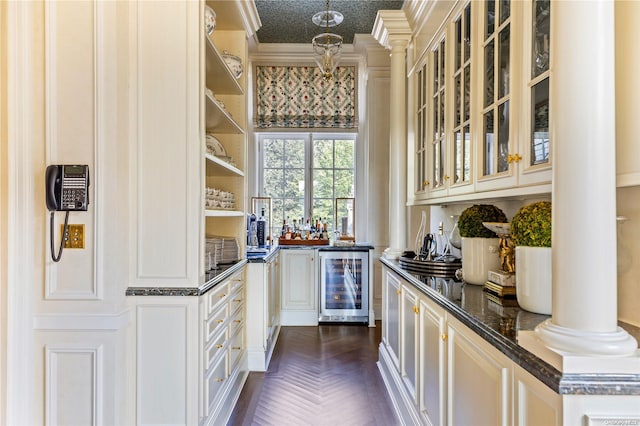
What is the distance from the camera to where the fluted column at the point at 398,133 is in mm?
3180

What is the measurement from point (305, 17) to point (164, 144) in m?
2.91

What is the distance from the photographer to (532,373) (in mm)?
947

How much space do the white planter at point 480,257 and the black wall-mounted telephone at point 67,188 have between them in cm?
173

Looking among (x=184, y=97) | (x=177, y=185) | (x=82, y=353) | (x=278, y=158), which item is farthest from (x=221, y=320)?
(x=278, y=158)

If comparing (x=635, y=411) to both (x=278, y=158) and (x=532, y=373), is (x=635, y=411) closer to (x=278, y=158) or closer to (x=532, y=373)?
(x=532, y=373)

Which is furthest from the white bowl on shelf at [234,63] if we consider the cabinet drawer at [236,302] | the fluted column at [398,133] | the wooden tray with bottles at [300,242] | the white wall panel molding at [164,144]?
the wooden tray with bottles at [300,242]

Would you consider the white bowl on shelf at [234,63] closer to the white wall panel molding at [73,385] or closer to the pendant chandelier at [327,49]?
the pendant chandelier at [327,49]

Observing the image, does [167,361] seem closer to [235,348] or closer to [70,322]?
[70,322]

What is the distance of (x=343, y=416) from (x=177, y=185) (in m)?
1.73

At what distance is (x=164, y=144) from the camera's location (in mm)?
1811

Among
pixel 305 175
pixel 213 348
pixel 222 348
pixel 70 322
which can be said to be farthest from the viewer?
pixel 305 175

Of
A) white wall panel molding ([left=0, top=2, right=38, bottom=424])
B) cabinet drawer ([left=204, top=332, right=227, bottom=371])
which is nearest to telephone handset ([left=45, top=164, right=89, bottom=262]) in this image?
white wall panel molding ([left=0, top=2, right=38, bottom=424])

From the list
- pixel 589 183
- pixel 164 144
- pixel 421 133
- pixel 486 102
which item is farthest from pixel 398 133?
pixel 589 183

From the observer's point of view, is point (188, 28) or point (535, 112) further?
point (188, 28)
